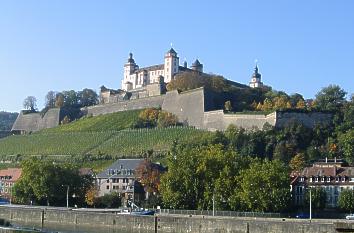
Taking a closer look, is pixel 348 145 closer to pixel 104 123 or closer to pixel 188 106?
pixel 188 106

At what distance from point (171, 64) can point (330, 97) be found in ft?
167

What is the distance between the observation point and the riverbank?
132ft

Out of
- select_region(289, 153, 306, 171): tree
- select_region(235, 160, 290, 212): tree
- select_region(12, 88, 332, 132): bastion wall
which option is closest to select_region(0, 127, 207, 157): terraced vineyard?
select_region(12, 88, 332, 132): bastion wall

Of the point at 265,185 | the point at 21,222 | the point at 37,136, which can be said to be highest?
the point at 37,136

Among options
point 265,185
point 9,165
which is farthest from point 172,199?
point 9,165

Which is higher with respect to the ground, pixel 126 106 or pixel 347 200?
pixel 126 106

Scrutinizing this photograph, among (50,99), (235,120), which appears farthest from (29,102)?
(235,120)

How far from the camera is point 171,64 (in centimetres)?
14062

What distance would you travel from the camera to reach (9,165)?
10369cm

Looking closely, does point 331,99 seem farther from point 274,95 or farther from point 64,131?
point 64,131

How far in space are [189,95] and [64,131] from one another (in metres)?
26.9

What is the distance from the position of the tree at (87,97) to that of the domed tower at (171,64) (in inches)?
706

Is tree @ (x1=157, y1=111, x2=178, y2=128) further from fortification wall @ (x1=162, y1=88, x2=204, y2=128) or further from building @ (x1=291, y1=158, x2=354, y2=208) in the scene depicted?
building @ (x1=291, y1=158, x2=354, y2=208)

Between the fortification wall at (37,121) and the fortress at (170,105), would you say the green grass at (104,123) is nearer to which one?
the fortress at (170,105)
